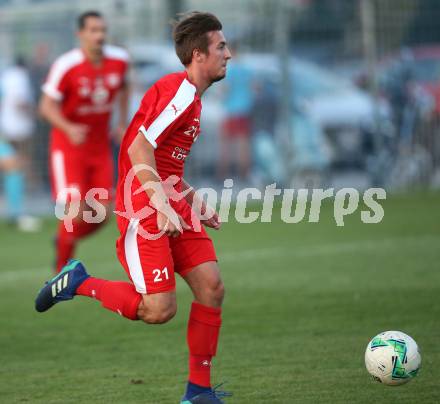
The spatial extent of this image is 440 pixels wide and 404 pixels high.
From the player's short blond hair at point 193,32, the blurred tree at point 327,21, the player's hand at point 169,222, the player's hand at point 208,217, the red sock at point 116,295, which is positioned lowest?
the red sock at point 116,295

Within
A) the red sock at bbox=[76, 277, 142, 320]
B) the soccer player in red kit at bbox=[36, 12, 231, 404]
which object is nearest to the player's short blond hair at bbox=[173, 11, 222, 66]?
the soccer player in red kit at bbox=[36, 12, 231, 404]

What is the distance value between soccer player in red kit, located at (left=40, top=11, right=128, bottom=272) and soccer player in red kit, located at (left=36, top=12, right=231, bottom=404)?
14.0 ft

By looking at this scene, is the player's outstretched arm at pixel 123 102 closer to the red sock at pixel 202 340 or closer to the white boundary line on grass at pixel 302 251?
the white boundary line on grass at pixel 302 251

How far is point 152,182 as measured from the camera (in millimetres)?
5570

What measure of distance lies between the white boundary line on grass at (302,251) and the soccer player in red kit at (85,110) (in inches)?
43.0

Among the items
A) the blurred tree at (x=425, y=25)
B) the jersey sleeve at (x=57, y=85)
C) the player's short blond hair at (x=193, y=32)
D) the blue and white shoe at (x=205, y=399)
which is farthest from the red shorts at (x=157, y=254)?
the blurred tree at (x=425, y=25)

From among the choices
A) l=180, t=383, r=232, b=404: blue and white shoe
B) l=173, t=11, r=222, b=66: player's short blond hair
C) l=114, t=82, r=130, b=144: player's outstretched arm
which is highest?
l=114, t=82, r=130, b=144: player's outstretched arm

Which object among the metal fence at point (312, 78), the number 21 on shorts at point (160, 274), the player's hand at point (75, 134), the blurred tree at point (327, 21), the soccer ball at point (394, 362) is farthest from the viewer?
the blurred tree at point (327, 21)

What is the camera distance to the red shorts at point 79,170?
1035cm

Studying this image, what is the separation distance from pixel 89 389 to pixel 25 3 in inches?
535

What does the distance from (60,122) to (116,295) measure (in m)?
4.29

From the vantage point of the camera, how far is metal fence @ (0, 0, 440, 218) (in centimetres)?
1791

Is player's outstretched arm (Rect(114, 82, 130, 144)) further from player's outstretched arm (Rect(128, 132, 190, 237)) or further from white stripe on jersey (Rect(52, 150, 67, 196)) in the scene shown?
player's outstretched arm (Rect(128, 132, 190, 237))

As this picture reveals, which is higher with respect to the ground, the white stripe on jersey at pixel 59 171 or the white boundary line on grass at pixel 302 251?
the white stripe on jersey at pixel 59 171
